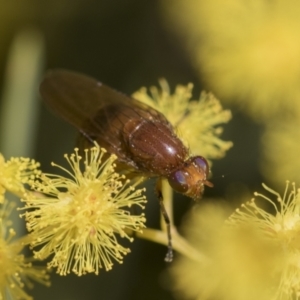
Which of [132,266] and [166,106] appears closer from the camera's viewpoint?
[166,106]

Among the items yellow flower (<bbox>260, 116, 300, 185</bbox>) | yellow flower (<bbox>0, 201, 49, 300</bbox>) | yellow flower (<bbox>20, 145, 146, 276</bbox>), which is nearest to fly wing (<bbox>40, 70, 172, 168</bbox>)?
yellow flower (<bbox>20, 145, 146, 276</bbox>)

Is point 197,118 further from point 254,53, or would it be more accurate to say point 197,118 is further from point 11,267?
point 11,267

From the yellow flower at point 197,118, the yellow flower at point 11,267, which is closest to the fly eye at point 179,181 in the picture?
the yellow flower at point 197,118

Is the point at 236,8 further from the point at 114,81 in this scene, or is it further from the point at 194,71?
the point at 114,81

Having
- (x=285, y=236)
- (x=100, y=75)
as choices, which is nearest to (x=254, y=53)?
(x=100, y=75)

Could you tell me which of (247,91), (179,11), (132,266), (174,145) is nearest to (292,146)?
(247,91)
